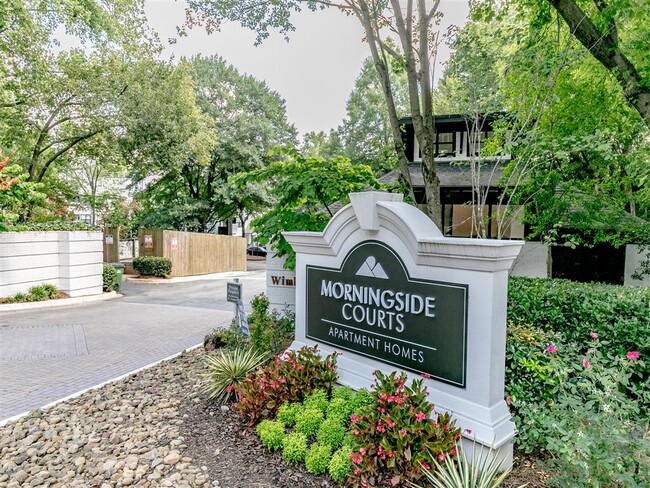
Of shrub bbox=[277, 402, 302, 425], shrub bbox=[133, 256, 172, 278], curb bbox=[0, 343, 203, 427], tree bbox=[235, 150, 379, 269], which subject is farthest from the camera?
shrub bbox=[133, 256, 172, 278]

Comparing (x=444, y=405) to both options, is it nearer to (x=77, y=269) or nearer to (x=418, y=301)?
(x=418, y=301)

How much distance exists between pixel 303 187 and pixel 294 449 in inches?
164

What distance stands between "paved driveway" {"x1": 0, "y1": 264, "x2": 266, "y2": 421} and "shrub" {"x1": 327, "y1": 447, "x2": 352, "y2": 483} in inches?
159

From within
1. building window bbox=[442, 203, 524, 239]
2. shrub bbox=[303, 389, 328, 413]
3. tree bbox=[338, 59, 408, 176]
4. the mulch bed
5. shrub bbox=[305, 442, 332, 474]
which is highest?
tree bbox=[338, 59, 408, 176]

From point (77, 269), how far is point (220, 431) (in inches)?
436

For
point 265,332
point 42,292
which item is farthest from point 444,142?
point 42,292

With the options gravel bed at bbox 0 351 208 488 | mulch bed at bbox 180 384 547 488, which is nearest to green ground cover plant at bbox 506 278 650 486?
mulch bed at bbox 180 384 547 488

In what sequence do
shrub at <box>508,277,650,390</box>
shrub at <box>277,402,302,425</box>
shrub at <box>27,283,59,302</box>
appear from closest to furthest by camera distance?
1. shrub at <box>277,402,302,425</box>
2. shrub at <box>508,277,650,390</box>
3. shrub at <box>27,283,59,302</box>

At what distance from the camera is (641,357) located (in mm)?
4621

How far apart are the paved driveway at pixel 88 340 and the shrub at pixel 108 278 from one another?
3.16 feet

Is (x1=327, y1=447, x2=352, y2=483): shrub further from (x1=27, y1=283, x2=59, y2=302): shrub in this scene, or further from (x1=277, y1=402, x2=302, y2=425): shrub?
(x1=27, y1=283, x2=59, y2=302): shrub

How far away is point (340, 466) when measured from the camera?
10.8 ft

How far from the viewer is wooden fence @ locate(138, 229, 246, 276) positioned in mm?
19422

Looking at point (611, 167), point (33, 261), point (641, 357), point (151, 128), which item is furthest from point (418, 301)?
point (151, 128)
